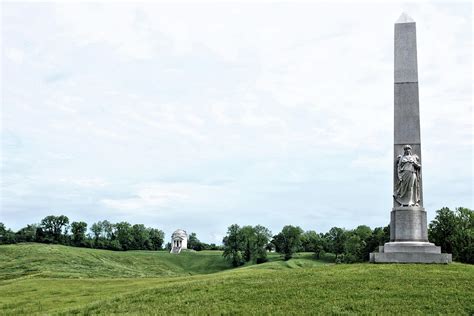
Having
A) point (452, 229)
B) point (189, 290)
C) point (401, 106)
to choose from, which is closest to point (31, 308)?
point (189, 290)

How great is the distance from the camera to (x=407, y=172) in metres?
25.4

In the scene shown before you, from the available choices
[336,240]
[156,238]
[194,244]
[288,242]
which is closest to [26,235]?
[156,238]

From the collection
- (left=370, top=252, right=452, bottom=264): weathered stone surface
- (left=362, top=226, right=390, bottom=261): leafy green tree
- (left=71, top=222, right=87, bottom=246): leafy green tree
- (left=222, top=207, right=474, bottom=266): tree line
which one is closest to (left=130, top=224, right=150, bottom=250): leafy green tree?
(left=71, top=222, right=87, bottom=246): leafy green tree

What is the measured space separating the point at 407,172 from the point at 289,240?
327 ft

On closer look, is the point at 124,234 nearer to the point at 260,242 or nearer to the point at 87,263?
the point at 260,242

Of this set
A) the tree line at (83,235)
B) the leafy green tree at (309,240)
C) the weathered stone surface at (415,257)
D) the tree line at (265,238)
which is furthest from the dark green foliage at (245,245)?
the weathered stone surface at (415,257)

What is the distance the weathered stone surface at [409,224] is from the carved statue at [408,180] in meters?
0.44

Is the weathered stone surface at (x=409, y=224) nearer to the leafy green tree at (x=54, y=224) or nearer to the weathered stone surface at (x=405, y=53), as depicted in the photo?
the weathered stone surface at (x=405, y=53)

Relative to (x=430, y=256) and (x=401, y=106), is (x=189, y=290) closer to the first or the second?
(x=430, y=256)

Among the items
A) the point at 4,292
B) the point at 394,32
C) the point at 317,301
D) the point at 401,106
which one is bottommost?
the point at 4,292

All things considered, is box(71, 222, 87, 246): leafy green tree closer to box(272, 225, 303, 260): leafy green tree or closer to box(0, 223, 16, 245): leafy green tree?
box(0, 223, 16, 245): leafy green tree

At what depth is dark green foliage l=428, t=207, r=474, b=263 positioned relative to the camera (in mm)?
57062

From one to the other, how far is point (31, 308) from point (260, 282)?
12229mm

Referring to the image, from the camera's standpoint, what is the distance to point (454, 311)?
15734 millimetres
